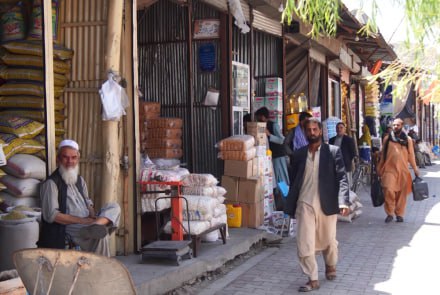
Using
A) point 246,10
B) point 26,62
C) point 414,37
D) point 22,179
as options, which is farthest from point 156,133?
point 414,37

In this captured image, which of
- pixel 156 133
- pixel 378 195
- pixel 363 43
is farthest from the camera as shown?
pixel 363 43

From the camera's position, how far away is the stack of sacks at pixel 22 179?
225 inches

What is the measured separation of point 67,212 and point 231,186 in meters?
4.25

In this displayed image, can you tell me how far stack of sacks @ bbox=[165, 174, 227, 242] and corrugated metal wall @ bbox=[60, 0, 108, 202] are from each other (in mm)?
1311

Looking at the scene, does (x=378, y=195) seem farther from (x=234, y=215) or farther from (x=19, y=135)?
(x=19, y=135)

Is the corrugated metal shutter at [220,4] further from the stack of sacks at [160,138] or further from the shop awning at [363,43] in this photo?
the shop awning at [363,43]

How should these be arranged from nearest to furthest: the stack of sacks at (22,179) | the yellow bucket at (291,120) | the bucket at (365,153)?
1. the stack of sacks at (22,179)
2. the yellow bucket at (291,120)
3. the bucket at (365,153)

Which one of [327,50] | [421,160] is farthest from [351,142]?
[421,160]

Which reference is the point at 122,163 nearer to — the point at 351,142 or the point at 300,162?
the point at 300,162

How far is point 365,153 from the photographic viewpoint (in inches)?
742

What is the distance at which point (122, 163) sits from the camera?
6832 mm

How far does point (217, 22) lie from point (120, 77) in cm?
387

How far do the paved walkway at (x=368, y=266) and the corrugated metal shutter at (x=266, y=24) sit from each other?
411 centimetres

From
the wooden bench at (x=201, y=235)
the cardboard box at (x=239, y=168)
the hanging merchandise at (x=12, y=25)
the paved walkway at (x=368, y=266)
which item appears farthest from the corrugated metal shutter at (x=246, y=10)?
the hanging merchandise at (x=12, y=25)
